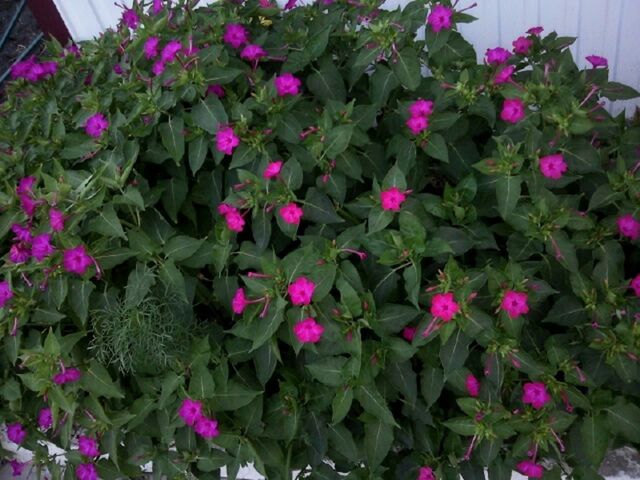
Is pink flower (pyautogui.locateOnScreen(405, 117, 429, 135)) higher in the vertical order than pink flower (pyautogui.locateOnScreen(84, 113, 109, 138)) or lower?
lower

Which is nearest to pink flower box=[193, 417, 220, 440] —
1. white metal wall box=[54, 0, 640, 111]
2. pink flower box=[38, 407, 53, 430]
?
pink flower box=[38, 407, 53, 430]

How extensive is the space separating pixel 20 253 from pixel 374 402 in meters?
1.00

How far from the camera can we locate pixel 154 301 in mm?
1904

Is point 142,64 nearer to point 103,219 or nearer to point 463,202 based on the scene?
point 103,219

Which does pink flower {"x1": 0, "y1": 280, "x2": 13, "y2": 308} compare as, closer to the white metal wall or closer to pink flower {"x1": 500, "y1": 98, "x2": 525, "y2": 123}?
pink flower {"x1": 500, "y1": 98, "x2": 525, "y2": 123}

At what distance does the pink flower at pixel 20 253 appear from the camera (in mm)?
1892

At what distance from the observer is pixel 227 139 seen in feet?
6.14

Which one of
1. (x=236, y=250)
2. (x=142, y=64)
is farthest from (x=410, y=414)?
(x=142, y=64)

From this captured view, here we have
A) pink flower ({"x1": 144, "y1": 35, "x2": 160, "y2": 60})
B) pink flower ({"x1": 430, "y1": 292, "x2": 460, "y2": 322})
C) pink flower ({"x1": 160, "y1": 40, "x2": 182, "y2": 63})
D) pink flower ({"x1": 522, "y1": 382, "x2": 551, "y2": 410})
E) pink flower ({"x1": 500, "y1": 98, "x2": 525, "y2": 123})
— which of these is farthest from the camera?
pink flower ({"x1": 144, "y1": 35, "x2": 160, "y2": 60})

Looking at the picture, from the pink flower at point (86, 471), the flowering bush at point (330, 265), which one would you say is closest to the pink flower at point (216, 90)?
Result: the flowering bush at point (330, 265)

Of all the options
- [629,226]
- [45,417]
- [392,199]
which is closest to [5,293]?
A: [45,417]

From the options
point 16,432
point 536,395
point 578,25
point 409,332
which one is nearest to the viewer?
point 536,395

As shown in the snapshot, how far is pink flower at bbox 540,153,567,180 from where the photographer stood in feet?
5.73

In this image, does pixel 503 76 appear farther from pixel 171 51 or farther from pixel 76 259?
pixel 76 259
